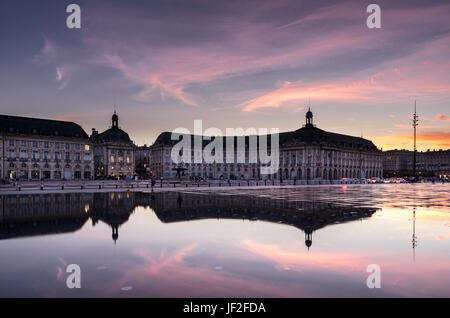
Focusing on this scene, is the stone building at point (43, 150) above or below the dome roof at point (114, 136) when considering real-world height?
below

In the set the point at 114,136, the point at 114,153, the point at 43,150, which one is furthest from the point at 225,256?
the point at 114,136

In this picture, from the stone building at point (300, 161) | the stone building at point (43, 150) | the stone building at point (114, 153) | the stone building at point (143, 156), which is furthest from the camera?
the stone building at point (143, 156)

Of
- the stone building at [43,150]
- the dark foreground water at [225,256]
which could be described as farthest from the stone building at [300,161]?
the dark foreground water at [225,256]

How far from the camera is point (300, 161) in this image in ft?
416

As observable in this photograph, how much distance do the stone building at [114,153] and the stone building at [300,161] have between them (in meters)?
15.5

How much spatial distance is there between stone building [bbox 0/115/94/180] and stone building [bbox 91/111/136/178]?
15227 mm

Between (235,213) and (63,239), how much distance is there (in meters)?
9.29

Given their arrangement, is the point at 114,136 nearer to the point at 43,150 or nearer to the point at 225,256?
the point at 43,150

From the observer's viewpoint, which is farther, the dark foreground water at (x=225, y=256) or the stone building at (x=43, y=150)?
the stone building at (x=43, y=150)

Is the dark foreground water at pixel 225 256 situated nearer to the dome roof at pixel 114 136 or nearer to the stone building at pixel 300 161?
the stone building at pixel 300 161

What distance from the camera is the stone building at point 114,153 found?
116 meters

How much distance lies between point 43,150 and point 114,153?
28123 mm

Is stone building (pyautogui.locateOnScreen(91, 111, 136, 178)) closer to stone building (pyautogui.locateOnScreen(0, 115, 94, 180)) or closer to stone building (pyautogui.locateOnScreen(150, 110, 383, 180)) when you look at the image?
stone building (pyautogui.locateOnScreen(0, 115, 94, 180))

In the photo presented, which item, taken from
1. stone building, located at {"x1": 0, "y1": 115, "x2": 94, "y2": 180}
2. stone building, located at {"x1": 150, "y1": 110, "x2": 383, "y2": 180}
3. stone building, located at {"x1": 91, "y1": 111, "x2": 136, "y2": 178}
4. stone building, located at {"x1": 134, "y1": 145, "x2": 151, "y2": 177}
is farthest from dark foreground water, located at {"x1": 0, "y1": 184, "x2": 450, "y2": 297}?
stone building, located at {"x1": 134, "y1": 145, "x2": 151, "y2": 177}
